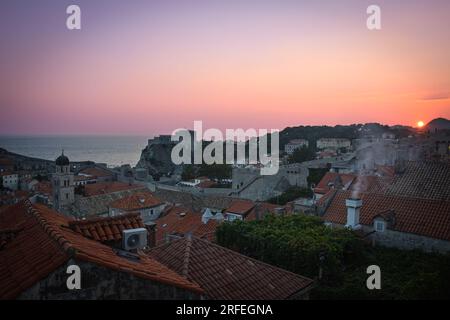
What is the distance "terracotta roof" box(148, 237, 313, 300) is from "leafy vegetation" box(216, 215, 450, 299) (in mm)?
2053

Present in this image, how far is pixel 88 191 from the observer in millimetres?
45156

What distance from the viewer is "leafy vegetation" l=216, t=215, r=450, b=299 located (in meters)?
9.66

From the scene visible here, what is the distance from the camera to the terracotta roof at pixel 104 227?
23.5ft

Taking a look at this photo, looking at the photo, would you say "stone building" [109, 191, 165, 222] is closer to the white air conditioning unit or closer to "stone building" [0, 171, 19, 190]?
the white air conditioning unit

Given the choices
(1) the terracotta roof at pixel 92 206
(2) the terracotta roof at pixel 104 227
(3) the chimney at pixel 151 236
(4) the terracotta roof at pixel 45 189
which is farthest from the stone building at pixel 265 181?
(2) the terracotta roof at pixel 104 227

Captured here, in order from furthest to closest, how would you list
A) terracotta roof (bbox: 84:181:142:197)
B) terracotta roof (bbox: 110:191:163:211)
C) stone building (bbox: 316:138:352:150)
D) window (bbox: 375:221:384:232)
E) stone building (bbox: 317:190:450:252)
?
stone building (bbox: 316:138:352:150) → terracotta roof (bbox: 84:181:142:197) → terracotta roof (bbox: 110:191:163:211) → window (bbox: 375:221:384:232) → stone building (bbox: 317:190:450:252)

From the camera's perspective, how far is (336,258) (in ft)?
36.2

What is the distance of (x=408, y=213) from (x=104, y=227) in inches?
478

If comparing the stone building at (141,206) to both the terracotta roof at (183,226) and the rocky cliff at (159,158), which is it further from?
the rocky cliff at (159,158)

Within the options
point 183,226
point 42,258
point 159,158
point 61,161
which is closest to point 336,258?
point 42,258

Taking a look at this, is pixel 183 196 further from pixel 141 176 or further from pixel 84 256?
pixel 84 256

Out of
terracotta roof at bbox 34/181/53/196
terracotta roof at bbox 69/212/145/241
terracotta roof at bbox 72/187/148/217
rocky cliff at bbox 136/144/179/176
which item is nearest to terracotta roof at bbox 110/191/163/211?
terracotta roof at bbox 72/187/148/217

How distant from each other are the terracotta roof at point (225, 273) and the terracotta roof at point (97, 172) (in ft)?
194
